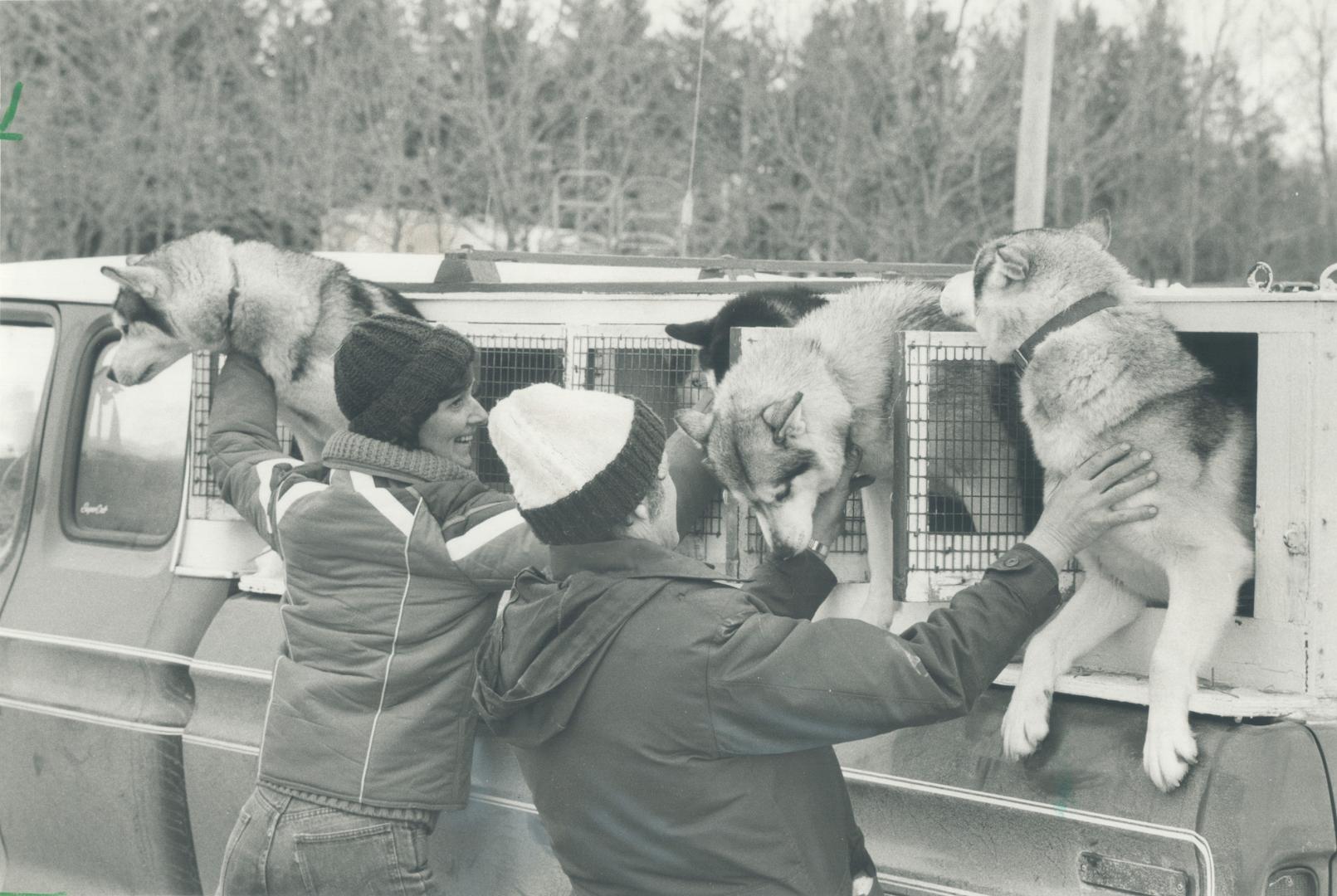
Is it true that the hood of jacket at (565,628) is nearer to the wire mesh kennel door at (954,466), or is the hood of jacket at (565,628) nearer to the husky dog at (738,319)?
the wire mesh kennel door at (954,466)

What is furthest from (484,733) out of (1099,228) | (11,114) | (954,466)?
(11,114)

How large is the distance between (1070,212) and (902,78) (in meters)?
3.68

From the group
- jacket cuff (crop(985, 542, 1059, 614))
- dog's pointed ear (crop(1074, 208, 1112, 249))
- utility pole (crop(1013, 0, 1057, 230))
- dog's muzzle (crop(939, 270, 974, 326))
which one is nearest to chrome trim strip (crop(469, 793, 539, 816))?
jacket cuff (crop(985, 542, 1059, 614))

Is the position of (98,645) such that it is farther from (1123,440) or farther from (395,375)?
(1123,440)

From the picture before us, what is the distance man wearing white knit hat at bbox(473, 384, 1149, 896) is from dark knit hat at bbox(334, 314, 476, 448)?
0.69 m

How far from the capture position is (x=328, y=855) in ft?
9.53

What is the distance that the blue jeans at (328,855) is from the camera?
2.91 m

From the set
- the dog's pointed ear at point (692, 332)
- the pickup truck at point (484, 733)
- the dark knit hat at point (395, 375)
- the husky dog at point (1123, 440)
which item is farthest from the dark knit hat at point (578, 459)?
the dog's pointed ear at point (692, 332)

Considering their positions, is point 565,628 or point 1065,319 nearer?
point 565,628

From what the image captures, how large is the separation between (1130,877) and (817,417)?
155 centimetres

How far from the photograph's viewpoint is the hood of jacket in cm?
222

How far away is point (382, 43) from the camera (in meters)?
16.1

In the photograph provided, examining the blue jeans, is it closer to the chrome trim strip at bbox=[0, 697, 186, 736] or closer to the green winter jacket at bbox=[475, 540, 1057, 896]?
the green winter jacket at bbox=[475, 540, 1057, 896]

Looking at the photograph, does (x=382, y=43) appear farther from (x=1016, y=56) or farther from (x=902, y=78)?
(x=1016, y=56)
